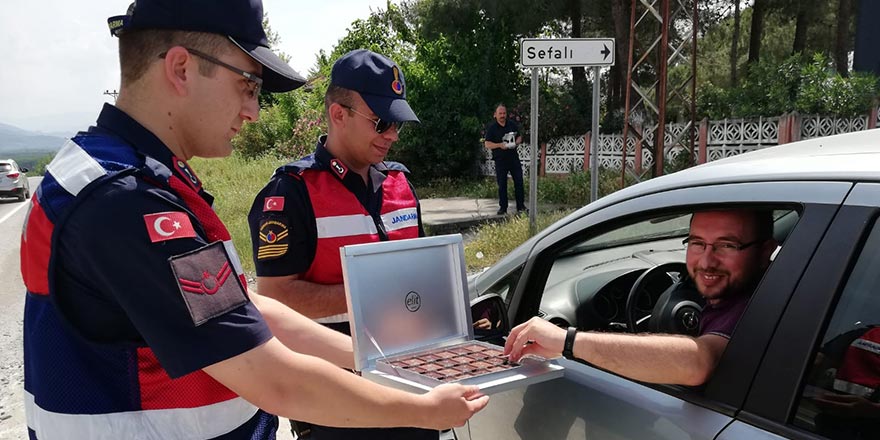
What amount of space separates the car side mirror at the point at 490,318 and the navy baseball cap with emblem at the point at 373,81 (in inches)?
27.0

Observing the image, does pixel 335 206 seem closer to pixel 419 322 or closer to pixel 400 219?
pixel 400 219

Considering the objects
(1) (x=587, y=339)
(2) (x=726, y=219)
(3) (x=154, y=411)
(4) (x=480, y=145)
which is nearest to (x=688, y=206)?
(2) (x=726, y=219)

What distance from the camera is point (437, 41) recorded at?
17.0m

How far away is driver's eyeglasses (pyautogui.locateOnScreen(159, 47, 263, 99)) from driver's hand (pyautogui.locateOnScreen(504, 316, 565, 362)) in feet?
2.98

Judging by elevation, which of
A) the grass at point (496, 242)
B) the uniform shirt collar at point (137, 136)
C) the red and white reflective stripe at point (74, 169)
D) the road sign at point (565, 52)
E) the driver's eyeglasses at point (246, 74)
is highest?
the road sign at point (565, 52)

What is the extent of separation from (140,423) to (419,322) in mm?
827

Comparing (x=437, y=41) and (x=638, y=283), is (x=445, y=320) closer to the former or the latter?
(x=638, y=283)

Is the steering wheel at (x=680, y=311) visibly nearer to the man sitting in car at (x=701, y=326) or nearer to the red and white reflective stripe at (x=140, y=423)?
the man sitting in car at (x=701, y=326)

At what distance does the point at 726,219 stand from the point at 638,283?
0.57m

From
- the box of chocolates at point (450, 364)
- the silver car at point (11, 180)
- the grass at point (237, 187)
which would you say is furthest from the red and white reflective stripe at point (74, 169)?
the silver car at point (11, 180)

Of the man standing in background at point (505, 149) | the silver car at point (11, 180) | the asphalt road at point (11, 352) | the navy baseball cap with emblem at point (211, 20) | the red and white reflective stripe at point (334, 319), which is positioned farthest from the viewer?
the silver car at point (11, 180)

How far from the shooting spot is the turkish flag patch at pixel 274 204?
7.17 ft

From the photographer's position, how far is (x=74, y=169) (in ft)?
3.72

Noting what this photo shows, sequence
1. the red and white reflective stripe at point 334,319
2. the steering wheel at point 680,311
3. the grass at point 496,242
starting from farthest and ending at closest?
the grass at point 496,242 < the red and white reflective stripe at point 334,319 < the steering wheel at point 680,311
